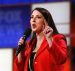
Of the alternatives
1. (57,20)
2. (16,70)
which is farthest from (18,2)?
(16,70)

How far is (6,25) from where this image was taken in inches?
268

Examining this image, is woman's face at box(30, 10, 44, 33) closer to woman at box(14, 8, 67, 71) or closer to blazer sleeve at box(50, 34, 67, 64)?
woman at box(14, 8, 67, 71)

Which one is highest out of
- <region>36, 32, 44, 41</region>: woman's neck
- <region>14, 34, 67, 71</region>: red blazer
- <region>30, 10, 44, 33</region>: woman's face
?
<region>30, 10, 44, 33</region>: woman's face

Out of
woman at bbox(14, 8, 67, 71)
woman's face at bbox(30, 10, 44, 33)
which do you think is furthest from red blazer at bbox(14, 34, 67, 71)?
woman's face at bbox(30, 10, 44, 33)

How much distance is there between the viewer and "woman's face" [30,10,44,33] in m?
3.17

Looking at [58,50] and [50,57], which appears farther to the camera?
[50,57]

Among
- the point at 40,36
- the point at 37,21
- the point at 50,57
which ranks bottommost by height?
the point at 50,57

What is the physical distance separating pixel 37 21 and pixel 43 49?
0.73 ft

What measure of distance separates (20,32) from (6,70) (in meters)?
0.66

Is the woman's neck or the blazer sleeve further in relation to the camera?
the woman's neck

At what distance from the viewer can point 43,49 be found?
10.4ft

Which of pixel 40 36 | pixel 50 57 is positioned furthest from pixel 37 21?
pixel 50 57

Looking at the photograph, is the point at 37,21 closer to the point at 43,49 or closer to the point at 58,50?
the point at 43,49

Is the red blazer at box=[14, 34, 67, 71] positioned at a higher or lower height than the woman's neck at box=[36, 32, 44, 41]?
lower
